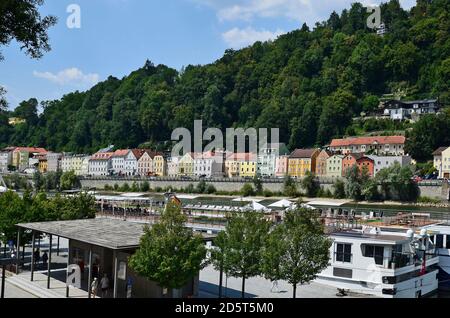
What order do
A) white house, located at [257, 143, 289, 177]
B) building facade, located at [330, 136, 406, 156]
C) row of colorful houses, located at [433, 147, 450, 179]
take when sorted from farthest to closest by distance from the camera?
white house, located at [257, 143, 289, 177] → building facade, located at [330, 136, 406, 156] → row of colorful houses, located at [433, 147, 450, 179]

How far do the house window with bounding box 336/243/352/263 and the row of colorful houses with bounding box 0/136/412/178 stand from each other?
65.7 metres

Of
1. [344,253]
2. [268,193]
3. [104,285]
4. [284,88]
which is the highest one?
[284,88]

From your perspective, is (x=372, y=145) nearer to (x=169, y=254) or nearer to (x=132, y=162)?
(x=132, y=162)

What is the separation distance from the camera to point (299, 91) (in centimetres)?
14225

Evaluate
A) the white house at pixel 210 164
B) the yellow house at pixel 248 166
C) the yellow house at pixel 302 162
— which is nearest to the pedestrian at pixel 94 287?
the yellow house at pixel 302 162

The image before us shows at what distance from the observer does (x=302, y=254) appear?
16969 millimetres

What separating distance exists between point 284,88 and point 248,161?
3739 centimetres

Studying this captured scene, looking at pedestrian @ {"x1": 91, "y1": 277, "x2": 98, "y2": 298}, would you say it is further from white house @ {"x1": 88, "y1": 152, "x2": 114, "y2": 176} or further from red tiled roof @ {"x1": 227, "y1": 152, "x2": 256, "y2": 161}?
white house @ {"x1": 88, "y1": 152, "x2": 114, "y2": 176}

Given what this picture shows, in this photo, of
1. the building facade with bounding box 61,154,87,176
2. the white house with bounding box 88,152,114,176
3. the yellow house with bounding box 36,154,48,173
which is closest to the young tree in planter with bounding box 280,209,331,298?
the white house with bounding box 88,152,114,176

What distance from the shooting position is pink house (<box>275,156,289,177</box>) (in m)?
108

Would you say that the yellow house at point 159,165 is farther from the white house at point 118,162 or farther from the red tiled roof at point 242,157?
the red tiled roof at point 242,157

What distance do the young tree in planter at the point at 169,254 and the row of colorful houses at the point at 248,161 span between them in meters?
73.3

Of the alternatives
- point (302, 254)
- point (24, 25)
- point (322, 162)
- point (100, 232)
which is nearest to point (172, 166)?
point (322, 162)
